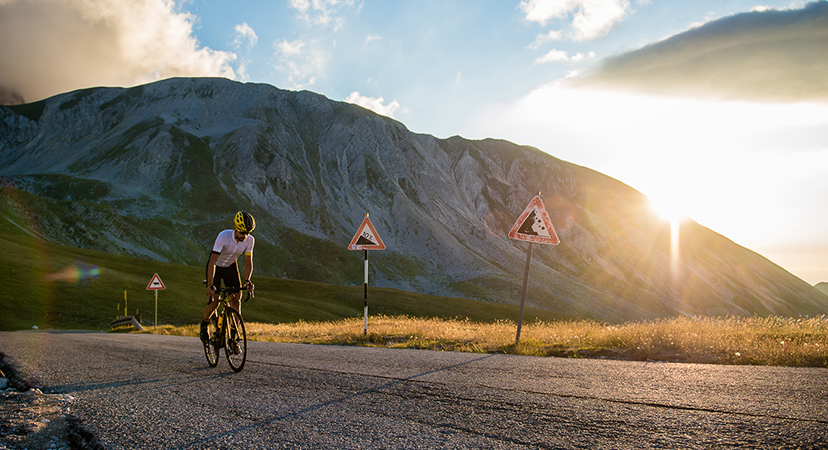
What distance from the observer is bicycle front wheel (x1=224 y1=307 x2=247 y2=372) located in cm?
721

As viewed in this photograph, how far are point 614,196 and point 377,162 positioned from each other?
10029 cm

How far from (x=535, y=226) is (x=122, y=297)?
42.4 metres

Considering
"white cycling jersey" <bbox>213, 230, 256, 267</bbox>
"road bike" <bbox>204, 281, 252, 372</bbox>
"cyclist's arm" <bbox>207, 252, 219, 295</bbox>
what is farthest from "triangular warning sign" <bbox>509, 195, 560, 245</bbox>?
"cyclist's arm" <bbox>207, 252, 219, 295</bbox>

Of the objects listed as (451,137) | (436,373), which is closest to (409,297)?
(436,373)

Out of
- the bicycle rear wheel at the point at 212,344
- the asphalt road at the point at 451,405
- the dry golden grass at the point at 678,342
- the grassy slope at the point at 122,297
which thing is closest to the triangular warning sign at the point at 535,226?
the dry golden grass at the point at 678,342

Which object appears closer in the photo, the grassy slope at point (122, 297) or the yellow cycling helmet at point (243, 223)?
the yellow cycling helmet at point (243, 223)

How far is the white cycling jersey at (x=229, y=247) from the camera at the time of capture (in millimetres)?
7628

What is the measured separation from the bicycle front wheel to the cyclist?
240 mm

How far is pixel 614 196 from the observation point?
177 m

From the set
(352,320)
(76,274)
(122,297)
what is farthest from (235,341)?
(76,274)

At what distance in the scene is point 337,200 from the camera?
424 feet

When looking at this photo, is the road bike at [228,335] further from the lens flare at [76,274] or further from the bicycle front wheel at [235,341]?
the lens flare at [76,274]

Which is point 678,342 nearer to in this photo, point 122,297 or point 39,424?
point 39,424

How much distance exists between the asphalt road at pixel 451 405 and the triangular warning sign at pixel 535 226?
459 centimetres
